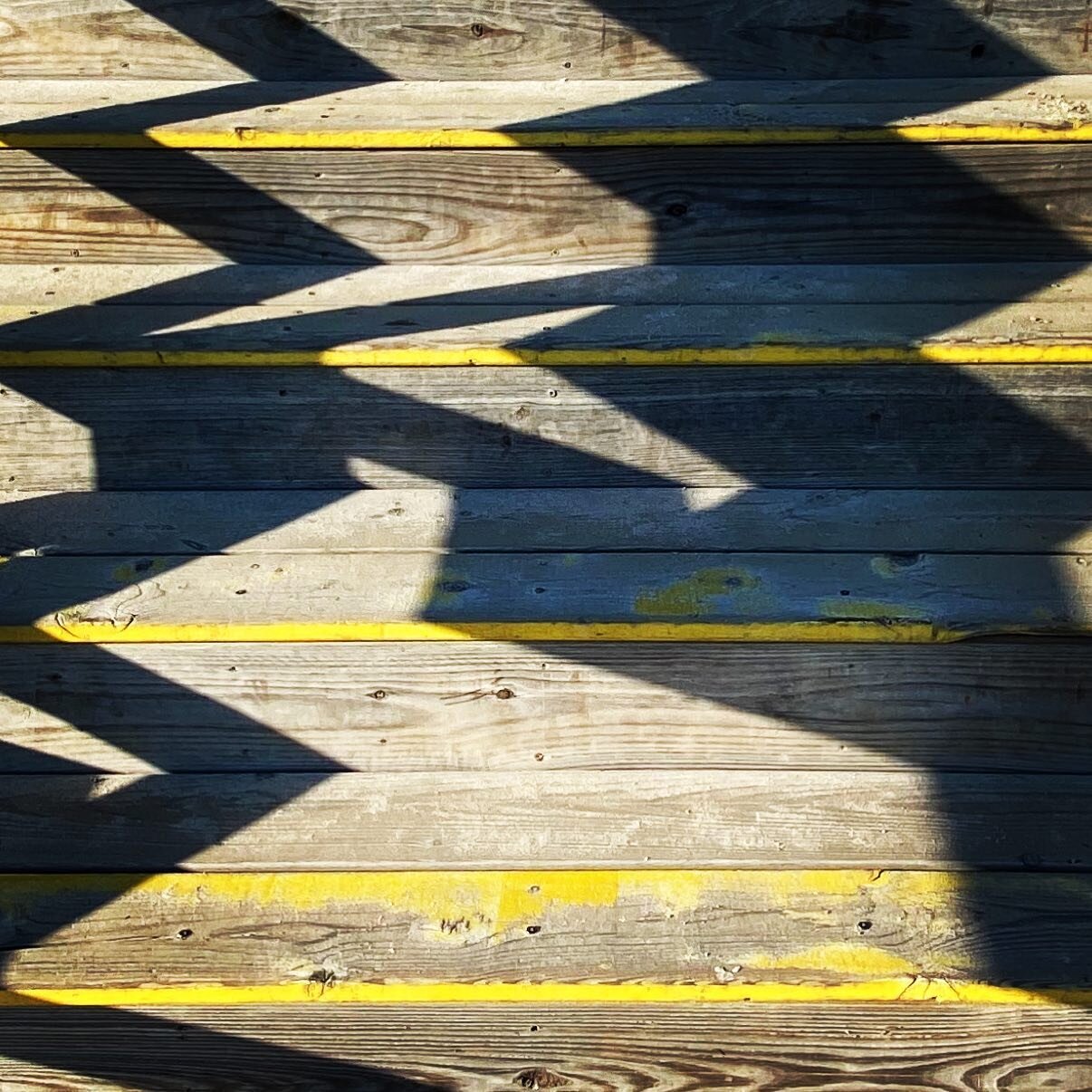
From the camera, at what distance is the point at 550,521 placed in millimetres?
1443

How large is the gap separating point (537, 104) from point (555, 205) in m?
0.20

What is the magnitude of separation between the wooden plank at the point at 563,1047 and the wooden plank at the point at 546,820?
0.15 metres

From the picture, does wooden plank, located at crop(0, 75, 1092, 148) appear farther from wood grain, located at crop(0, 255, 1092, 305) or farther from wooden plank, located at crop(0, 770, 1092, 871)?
wooden plank, located at crop(0, 770, 1092, 871)

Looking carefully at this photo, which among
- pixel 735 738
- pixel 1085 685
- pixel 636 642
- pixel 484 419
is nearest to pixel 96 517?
pixel 484 419

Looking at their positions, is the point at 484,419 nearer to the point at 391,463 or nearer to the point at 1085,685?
the point at 391,463

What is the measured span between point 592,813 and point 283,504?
58cm

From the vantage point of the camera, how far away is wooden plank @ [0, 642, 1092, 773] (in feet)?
4.18

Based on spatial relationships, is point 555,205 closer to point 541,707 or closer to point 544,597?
point 544,597

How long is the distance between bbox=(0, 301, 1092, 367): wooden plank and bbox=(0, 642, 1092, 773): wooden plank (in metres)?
0.39

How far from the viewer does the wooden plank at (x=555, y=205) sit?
1.58 metres

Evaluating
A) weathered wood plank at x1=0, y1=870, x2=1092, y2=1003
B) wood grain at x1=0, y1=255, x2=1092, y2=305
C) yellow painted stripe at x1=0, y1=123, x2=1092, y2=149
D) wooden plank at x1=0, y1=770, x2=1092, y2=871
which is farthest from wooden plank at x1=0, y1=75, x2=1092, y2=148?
weathered wood plank at x1=0, y1=870, x2=1092, y2=1003

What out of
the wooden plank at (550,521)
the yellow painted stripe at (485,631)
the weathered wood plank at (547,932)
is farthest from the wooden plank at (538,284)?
the weathered wood plank at (547,932)

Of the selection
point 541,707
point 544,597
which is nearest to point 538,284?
point 544,597

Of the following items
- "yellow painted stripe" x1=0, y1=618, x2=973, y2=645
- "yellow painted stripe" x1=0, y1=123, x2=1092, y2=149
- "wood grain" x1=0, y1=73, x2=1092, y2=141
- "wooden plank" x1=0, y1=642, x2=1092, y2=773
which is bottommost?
"wooden plank" x1=0, y1=642, x2=1092, y2=773
